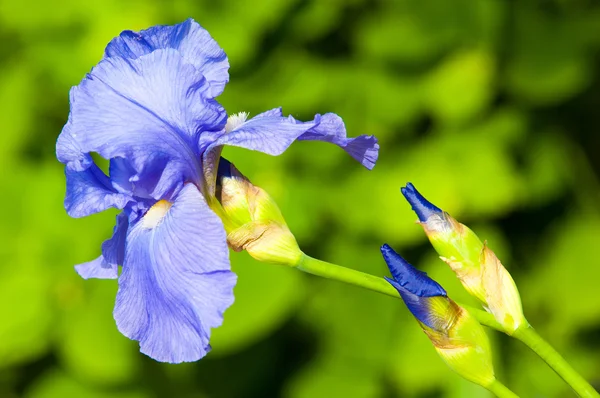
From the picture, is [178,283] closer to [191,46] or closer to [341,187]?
[191,46]

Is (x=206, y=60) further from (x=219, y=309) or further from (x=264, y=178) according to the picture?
(x=264, y=178)

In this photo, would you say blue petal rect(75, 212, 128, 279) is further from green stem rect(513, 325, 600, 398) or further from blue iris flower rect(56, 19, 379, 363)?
green stem rect(513, 325, 600, 398)

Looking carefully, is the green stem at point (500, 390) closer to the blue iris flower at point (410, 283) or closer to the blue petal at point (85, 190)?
the blue iris flower at point (410, 283)

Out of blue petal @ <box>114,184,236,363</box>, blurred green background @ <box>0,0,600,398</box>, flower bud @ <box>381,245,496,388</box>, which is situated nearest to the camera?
blue petal @ <box>114,184,236,363</box>

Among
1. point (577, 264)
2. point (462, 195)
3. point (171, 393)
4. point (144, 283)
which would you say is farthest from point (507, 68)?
point (144, 283)

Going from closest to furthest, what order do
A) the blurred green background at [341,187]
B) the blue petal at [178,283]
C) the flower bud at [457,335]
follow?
the blue petal at [178,283]
the flower bud at [457,335]
the blurred green background at [341,187]

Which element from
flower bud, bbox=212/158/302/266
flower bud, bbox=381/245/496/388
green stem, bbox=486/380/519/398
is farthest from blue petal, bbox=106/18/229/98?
green stem, bbox=486/380/519/398

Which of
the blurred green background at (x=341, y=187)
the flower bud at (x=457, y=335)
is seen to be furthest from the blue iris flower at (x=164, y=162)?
the blurred green background at (x=341, y=187)
